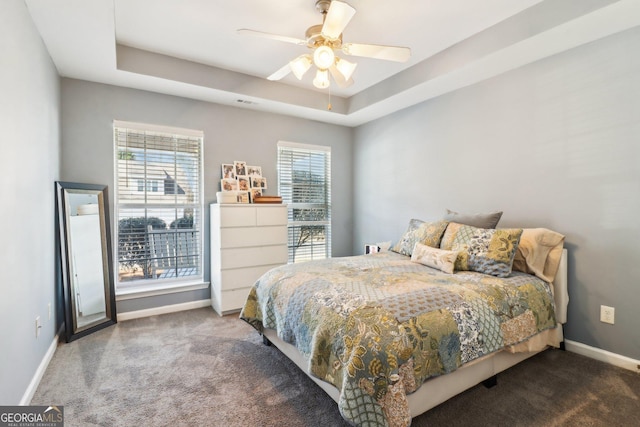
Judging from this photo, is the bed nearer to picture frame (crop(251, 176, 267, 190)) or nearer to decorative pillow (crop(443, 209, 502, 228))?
decorative pillow (crop(443, 209, 502, 228))

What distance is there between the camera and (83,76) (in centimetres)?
297

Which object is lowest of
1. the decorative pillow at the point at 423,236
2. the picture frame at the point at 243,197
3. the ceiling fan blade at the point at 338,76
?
the decorative pillow at the point at 423,236

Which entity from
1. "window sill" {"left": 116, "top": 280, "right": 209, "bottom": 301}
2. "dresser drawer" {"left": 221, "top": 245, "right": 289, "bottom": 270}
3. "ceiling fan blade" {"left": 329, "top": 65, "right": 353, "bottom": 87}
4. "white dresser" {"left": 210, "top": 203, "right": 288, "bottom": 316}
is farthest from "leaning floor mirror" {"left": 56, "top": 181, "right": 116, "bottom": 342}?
"ceiling fan blade" {"left": 329, "top": 65, "right": 353, "bottom": 87}

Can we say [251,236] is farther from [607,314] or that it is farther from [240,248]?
[607,314]

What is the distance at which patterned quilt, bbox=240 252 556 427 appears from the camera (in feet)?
4.51

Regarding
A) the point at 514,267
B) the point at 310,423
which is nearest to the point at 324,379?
the point at 310,423

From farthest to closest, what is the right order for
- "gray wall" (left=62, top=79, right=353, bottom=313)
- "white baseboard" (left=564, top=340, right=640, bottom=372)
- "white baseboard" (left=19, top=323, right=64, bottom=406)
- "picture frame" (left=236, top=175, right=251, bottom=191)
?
"picture frame" (left=236, top=175, right=251, bottom=191) < "gray wall" (left=62, top=79, right=353, bottom=313) < "white baseboard" (left=564, top=340, right=640, bottom=372) < "white baseboard" (left=19, top=323, right=64, bottom=406)

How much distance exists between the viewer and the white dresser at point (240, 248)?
3.36m

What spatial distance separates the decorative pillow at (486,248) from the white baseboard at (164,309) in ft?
9.11

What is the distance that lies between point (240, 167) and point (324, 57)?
2.11 metres

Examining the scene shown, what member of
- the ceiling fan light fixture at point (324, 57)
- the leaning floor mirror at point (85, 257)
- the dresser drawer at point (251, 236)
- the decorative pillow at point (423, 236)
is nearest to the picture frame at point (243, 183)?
the dresser drawer at point (251, 236)

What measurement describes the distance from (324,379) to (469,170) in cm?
259

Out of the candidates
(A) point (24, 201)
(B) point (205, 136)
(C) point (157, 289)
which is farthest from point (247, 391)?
(B) point (205, 136)

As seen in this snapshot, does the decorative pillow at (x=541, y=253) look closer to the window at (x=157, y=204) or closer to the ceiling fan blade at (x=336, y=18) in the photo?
the ceiling fan blade at (x=336, y=18)
